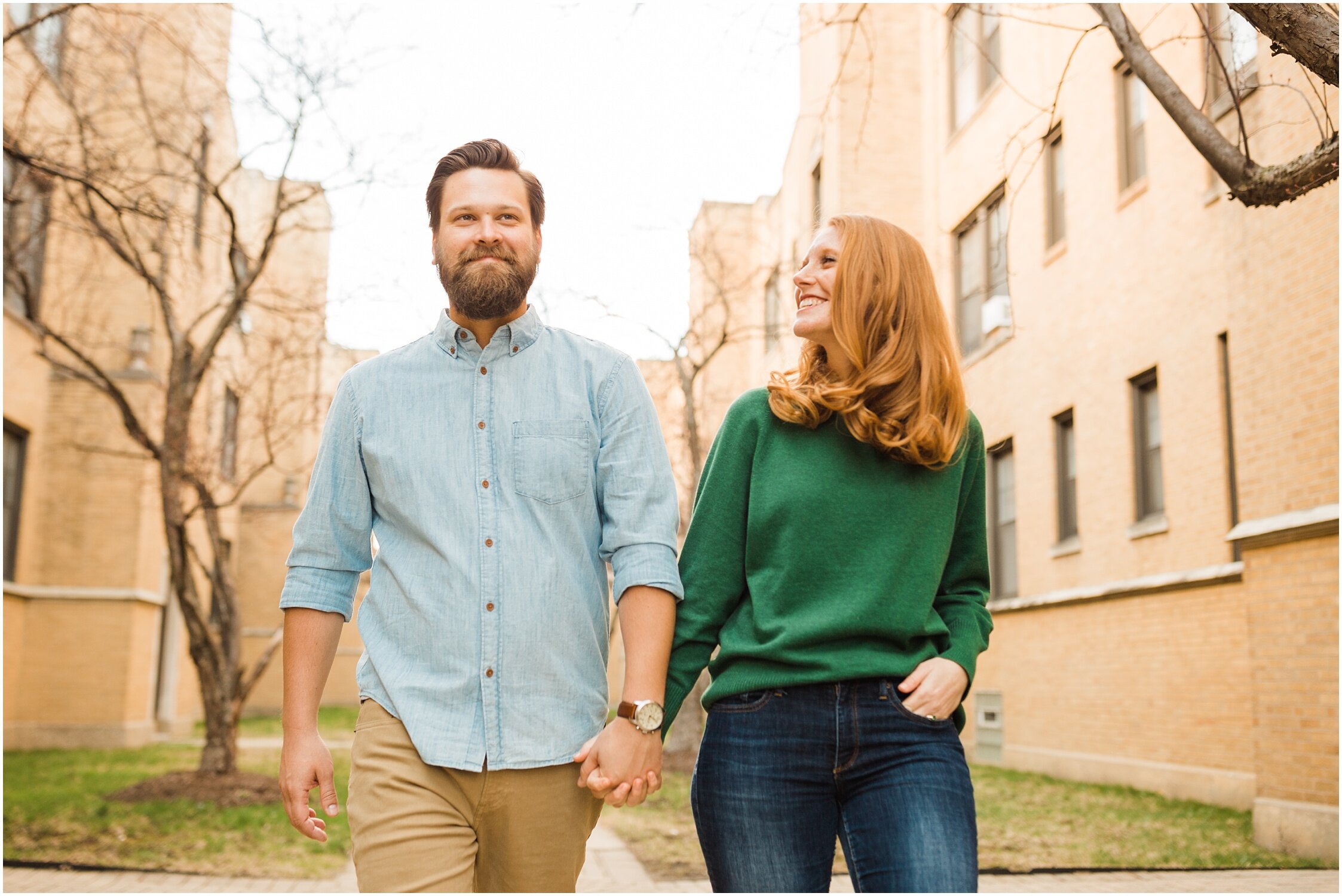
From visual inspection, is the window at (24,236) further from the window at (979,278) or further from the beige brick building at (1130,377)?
the window at (979,278)

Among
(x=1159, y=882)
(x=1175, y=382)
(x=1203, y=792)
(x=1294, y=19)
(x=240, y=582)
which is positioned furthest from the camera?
(x=240, y=582)

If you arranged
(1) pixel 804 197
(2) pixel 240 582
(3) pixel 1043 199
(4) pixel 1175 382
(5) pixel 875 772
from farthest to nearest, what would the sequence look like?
1. (2) pixel 240 582
2. (1) pixel 804 197
3. (3) pixel 1043 199
4. (4) pixel 1175 382
5. (5) pixel 875 772

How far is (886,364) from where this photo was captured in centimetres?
308

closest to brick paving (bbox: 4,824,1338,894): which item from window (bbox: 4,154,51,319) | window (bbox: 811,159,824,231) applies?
window (bbox: 4,154,51,319)

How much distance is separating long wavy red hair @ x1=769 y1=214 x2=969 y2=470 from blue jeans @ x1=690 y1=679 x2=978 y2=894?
60 centimetres

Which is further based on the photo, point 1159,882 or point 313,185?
point 313,185

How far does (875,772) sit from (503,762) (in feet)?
2.77

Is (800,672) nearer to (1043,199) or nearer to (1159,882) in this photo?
(1159,882)

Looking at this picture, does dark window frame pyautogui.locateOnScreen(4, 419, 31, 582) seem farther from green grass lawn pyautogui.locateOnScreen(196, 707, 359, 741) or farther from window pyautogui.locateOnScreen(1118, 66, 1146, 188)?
window pyautogui.locateOnScreen(1118, 66, 1146, 188)

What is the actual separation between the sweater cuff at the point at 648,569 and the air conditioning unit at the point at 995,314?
50.7 ft

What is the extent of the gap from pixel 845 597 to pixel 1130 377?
12.7 meters

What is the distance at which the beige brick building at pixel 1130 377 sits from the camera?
9359 millimetres

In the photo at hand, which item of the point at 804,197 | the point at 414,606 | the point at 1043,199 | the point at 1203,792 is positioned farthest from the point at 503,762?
the point at 804,197

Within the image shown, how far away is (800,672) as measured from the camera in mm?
2791
